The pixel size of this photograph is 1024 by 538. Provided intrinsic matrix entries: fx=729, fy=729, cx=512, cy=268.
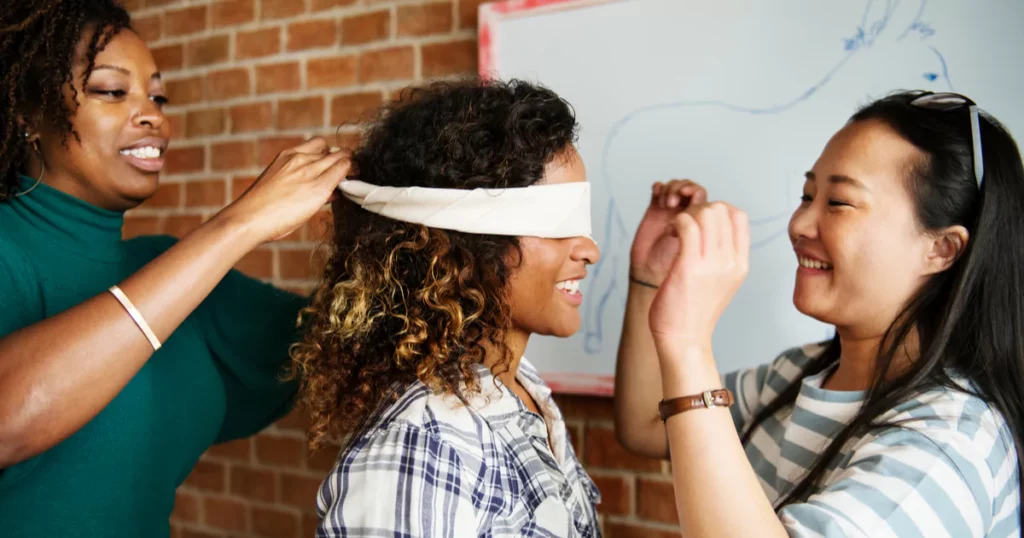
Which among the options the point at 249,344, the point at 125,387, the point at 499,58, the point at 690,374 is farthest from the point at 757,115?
the point at 125,387

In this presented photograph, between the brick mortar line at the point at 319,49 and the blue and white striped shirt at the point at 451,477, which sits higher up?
the brick mortar line at the point at 319,49

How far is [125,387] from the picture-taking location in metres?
1.09

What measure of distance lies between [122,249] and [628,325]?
2.87 feet

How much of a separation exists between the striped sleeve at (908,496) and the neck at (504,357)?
1.33 ft

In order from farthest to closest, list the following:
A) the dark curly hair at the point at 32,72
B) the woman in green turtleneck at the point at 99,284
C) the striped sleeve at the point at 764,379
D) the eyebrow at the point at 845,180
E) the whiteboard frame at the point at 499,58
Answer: the whiteboard frame at the point at 499,58, the striped sleeve at the point at 764,379, the dark curly hair at the point at 32,72, the eyebrow at the point at 845,180, the woman in green turtleneck at the point at 99,284

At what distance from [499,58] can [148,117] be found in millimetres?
679

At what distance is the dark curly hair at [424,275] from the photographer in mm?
941

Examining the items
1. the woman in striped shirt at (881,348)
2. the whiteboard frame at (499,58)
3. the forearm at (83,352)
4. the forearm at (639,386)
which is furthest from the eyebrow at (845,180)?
the forearm at (83,352)

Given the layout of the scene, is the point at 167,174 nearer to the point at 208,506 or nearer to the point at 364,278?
the point at 208,506

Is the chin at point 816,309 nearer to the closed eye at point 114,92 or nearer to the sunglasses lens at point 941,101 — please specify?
the sunglasses lens at point 941,101

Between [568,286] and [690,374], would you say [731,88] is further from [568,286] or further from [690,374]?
[690,374]

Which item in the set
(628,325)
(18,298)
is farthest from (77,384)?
(628,325)

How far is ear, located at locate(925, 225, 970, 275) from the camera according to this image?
94cm

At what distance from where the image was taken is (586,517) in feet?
3.38
